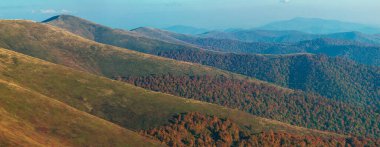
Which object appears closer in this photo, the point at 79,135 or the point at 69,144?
the point at 69,144

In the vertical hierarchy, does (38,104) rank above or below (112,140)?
above

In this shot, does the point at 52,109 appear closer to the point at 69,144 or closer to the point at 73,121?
the point at 73,121

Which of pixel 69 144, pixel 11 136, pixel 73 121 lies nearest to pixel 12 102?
pixel 73 121

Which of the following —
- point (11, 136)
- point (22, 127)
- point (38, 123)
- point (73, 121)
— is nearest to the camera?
point (11, 136)

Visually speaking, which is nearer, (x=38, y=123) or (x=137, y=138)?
(x=38, y=123)

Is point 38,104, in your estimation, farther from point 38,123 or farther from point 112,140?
point 112,140

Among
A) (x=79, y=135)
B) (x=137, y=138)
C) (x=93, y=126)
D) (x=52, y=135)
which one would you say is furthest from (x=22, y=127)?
(x=137, y=138)

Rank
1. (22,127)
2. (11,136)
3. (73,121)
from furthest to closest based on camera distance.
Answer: (73,121)
(22,127)
(11,136)

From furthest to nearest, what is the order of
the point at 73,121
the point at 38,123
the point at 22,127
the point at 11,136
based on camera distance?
the point at 73,121
the point at 38,123
the point at 22,127
the point at 11,136

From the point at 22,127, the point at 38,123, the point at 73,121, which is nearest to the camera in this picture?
the point at 22,127
